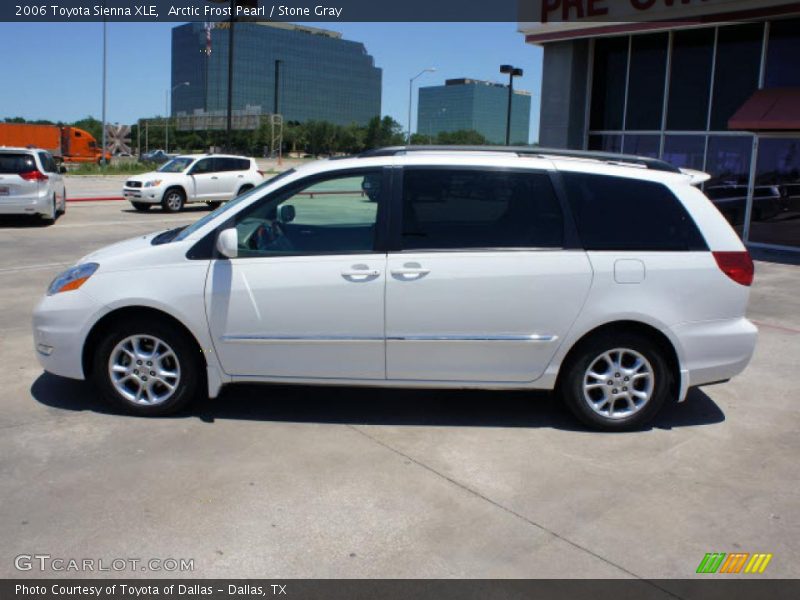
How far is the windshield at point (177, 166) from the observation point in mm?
22453

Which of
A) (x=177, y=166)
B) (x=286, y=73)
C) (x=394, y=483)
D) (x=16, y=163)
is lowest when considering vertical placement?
(x=394, y=483)

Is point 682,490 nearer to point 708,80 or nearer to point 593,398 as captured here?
point 593,398

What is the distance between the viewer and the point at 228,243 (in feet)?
15.8

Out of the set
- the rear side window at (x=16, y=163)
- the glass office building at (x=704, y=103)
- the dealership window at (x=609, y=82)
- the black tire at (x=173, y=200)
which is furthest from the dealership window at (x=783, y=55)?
the rear side window at (x=16, y=163)

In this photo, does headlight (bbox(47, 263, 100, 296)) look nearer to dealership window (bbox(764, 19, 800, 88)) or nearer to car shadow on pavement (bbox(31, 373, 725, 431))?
car shadow on pavement (bbox(31, 373, 725, 431))

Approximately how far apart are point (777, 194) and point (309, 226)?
14.5m

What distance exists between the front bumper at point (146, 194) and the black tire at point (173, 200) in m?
0.18

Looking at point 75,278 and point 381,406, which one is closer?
point 75,278

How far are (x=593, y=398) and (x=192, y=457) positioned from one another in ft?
8.62

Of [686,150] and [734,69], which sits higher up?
[734,69]

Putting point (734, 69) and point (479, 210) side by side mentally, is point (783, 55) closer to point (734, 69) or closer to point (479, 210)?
point (734, 69)

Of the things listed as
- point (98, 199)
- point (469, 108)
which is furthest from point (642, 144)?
point (469, 108)

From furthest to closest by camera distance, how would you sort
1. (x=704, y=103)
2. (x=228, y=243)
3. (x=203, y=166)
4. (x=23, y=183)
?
(x=203, y=166) < (x=704, y=103) < (x=23, y=183) < (x=228, y=243)

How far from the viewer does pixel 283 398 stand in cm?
570
